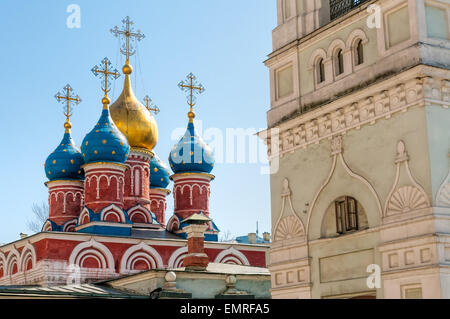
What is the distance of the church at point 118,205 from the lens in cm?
2333

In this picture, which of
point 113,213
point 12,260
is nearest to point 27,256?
point 12,260

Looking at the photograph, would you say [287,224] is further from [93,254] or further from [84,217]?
[84,217]

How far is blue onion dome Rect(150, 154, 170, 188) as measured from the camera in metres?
29.6

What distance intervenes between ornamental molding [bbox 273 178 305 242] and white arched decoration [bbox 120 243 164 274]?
42.0 feet

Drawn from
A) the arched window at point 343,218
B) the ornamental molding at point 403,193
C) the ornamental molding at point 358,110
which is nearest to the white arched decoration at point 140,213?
the ornamental molding at point 358,110

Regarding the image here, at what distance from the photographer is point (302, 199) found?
1152 centimetres

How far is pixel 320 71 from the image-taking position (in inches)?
461

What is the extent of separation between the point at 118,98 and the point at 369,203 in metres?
18.5

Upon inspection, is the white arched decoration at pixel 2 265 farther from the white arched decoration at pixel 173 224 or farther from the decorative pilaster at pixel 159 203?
the decorative pilaster at pixel 159 203

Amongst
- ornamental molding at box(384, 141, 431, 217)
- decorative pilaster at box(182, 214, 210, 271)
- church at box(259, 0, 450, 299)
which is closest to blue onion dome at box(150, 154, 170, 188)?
decorative pilaster at box(182, 214, 210, 271)

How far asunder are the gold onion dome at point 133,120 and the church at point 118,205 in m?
0.04

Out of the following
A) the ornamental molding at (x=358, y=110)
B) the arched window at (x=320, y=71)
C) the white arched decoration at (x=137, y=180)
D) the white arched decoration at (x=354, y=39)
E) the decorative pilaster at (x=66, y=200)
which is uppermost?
the white arched decoration at (x=137, y=180)

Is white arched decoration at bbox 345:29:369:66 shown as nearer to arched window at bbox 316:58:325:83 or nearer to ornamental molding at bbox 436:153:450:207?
arched window at bbox 316:58:325:83
